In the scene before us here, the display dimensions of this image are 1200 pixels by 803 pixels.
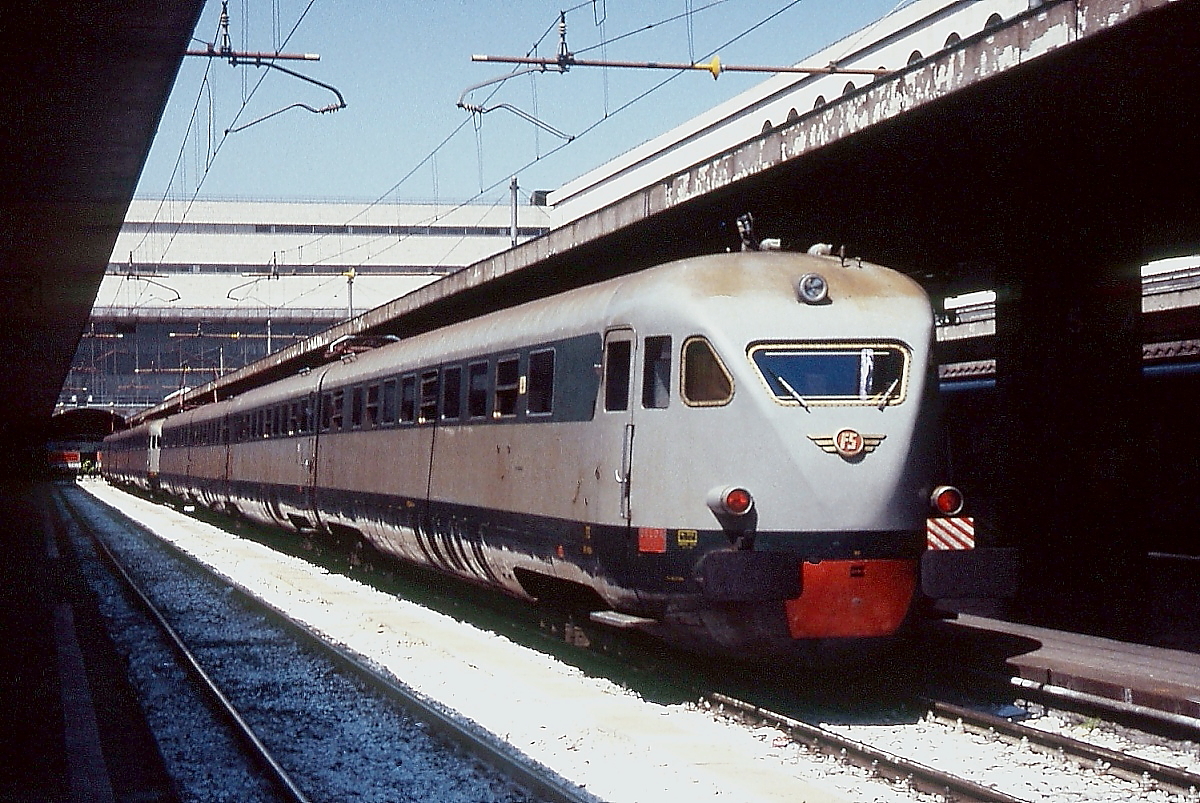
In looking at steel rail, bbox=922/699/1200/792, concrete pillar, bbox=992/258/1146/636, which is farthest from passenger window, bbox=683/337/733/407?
concrete pillar, bbox=992/258/1146/636

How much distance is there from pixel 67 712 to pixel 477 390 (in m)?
4.81

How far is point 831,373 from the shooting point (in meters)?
9.52

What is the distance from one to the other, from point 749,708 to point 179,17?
629 cm

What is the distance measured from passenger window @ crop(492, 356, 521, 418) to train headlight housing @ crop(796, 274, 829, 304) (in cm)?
327

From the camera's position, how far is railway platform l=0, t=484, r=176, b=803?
8.00 m

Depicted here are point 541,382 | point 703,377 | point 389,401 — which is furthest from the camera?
point 389,401

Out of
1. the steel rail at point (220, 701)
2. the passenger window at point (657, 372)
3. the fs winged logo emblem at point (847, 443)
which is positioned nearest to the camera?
the steel rail at point (220, 701)

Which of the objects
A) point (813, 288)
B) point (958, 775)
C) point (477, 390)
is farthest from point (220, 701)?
point (958, 775)

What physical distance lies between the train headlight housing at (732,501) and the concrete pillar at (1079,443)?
213 inches

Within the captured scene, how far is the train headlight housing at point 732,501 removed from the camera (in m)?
9.16

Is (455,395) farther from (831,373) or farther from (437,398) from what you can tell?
(831,373)

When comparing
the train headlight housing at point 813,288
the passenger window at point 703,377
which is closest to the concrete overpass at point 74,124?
the passenger window at point 703,377

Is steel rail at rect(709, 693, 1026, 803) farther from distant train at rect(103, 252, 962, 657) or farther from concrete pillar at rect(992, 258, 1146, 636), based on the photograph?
concrete pillar at rect(992, 258, 1146, 636)

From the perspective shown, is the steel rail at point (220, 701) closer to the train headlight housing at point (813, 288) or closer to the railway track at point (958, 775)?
the railway track at point (958, 775)
